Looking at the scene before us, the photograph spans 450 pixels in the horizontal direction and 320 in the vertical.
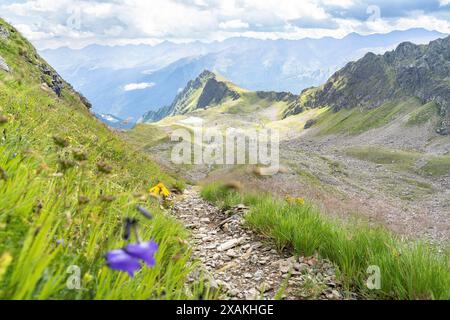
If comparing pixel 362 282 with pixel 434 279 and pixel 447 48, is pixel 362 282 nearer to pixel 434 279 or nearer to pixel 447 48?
pixel 434 279

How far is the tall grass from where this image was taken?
440 cm

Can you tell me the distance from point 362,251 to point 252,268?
179 centimetres

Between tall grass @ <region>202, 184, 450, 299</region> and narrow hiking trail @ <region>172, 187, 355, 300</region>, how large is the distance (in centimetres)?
22

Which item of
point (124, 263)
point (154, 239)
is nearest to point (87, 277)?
point (124, 263)

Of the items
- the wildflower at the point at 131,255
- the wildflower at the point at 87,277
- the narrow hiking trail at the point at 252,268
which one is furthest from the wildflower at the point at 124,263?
the narrow hiking trail at the point at 252,268

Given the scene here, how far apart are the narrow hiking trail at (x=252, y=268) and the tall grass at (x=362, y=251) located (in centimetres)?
22

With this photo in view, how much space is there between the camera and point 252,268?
643cm

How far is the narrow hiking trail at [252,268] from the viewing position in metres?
5.09

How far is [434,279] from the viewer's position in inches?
172
